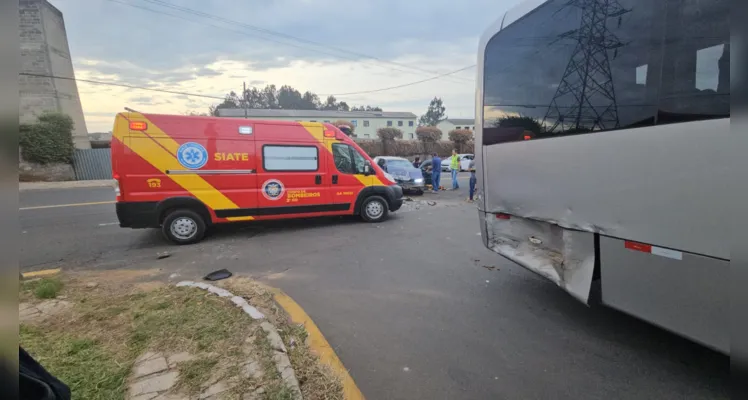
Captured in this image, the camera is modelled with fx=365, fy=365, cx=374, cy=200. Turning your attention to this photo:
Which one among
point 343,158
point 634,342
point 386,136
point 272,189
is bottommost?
point 634,342

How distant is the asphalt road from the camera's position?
286 cm

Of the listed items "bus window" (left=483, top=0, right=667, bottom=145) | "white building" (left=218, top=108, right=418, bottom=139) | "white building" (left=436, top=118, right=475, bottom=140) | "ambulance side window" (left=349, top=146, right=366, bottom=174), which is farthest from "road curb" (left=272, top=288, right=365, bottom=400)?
"white building" (left=436, top=118, right=475, bottom=140)

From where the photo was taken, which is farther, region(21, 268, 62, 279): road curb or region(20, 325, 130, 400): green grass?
region(21, 268, 62, 279): road curb

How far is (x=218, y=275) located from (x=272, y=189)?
2.78m

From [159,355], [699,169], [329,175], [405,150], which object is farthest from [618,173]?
[405,150]

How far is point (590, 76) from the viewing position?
3.31 meters

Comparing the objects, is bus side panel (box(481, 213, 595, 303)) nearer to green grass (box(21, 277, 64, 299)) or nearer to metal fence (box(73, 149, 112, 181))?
green grass (box(21, 277, 64, 299))

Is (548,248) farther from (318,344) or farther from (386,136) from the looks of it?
(386,136)

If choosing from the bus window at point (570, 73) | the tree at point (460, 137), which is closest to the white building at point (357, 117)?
the tree at point (460, 137)

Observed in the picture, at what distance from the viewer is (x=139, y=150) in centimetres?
656

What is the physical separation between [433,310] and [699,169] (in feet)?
8.70

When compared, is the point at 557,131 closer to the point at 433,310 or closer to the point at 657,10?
the point at 657,10

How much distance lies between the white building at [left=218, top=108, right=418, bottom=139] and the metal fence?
3102 centimetres

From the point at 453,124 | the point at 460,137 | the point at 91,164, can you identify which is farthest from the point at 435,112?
the point at 91,164
